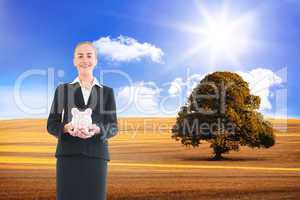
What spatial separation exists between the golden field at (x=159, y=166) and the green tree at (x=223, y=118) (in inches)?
39.3

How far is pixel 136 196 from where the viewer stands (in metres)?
12.2

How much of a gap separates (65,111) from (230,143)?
1970 centimetres

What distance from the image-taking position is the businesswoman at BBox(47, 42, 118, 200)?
4.20m

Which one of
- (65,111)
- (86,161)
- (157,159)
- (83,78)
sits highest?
(83,78)

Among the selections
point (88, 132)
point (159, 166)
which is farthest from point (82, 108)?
point (159, 166)

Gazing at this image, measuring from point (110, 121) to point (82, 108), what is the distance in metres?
0.28

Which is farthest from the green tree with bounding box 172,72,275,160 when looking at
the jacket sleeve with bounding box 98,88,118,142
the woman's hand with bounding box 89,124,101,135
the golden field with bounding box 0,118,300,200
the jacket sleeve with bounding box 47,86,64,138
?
the woman's hand with bounding box 89,124,101,135

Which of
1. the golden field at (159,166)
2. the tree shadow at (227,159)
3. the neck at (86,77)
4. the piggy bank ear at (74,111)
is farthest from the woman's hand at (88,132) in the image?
the tree shadow at (227,159)

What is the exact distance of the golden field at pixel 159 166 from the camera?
44.1 feet

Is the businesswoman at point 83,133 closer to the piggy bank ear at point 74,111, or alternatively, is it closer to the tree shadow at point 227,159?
the piggy bank ear at point 74,111

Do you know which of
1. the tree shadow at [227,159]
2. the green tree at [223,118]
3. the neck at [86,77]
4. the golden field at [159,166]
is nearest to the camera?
the neck at [86,77]

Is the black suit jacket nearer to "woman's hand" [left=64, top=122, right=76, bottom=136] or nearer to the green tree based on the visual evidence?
"woman's hand" [left=64, top=122, right=76, bottom=136]

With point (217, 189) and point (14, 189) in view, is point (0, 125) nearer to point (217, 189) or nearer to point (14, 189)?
point (14, 189)

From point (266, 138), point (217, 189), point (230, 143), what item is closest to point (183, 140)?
point (230, 143)
